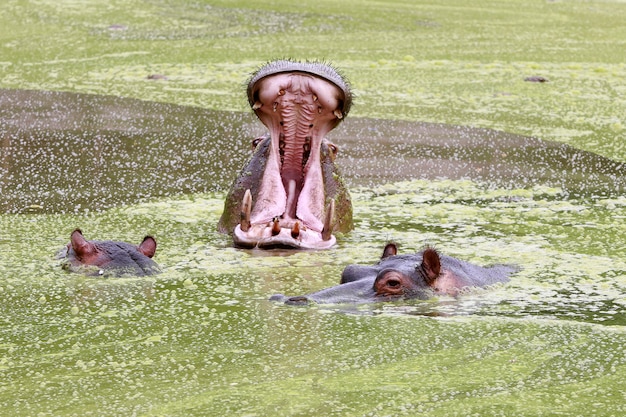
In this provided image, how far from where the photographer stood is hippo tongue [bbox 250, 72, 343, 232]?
530cm

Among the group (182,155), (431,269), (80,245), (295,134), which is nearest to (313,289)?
(431,269)

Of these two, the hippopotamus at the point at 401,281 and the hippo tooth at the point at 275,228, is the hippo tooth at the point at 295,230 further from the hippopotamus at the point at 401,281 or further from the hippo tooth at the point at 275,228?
the hippopotamus at the point at 401,281

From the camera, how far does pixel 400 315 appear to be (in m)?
4.07

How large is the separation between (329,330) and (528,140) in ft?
13.1

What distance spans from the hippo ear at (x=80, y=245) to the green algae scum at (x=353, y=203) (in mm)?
119

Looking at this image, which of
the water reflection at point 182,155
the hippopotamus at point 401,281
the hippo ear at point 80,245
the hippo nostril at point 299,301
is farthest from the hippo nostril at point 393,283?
the water reflection at point 182,155

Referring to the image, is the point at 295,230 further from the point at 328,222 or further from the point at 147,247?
the point at 147,247

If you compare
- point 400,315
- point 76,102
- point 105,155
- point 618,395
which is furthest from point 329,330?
point 76,102

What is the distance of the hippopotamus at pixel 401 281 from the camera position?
4.21 meters

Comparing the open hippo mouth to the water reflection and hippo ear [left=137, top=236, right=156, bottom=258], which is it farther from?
the water reflection

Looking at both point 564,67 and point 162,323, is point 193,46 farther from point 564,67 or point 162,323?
point 162,323

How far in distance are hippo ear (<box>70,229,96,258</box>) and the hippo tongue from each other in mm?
838

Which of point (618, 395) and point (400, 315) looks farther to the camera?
point (400, 315)

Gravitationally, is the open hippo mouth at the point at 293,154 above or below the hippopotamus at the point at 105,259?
above
